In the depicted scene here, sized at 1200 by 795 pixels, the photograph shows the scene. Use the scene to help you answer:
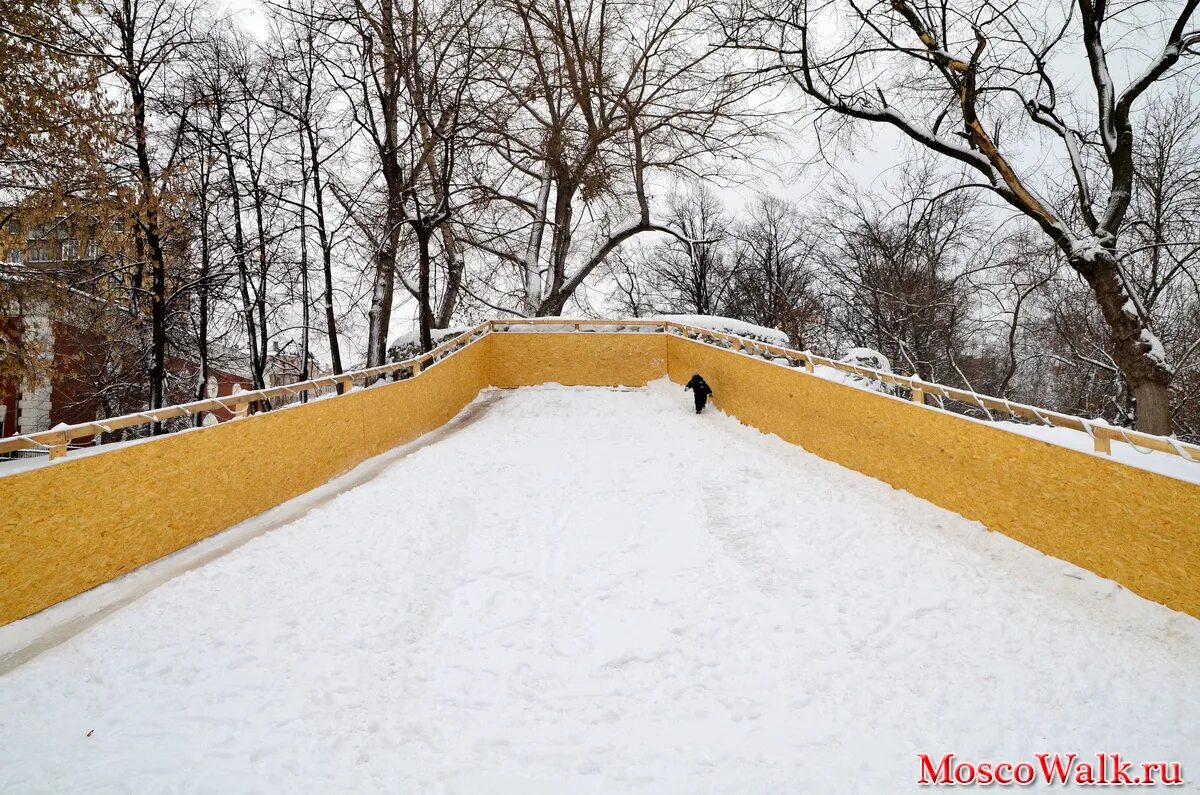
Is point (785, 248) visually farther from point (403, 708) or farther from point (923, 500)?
point (403, 708)

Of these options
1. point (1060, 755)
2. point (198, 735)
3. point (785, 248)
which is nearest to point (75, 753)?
point (198, 735)

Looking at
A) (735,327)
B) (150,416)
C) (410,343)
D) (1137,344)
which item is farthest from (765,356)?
(410,343)

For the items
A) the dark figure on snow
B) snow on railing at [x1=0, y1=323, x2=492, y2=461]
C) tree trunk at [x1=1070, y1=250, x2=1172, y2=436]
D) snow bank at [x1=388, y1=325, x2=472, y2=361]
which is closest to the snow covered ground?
snow on railing at [x1=0, y1=323, x2=492, y2=461]

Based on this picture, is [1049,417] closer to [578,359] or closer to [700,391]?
[700,391]

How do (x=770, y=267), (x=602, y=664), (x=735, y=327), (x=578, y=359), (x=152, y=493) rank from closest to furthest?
(x=602, y=664), (x=152, y=493), (x=735, y=327), (x=578, y=359), (x=770, y=267)

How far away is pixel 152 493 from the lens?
5910 millimetres

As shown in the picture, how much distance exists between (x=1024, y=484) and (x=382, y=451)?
9.61m

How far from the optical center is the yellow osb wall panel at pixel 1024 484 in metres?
4.60

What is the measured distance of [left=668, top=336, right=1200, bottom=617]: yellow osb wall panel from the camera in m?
4.60

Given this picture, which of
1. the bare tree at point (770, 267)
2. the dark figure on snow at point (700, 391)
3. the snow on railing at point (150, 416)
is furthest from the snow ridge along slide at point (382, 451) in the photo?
the bare tree at point (770, 267)

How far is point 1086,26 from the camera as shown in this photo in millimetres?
10516

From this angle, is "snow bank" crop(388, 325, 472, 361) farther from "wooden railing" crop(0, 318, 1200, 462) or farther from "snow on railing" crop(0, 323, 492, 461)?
"snow on railing" crop(0, 323, 492, 461)

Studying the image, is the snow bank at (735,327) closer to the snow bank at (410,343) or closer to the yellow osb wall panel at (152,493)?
the snow bank at (410,343)

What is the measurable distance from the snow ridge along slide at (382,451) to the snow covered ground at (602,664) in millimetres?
374
